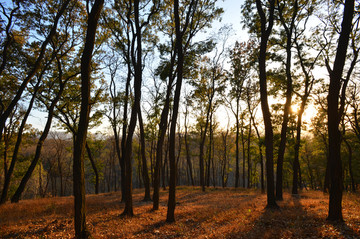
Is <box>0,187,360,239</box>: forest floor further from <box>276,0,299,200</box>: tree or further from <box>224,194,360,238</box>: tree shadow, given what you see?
<box>276,0,299,200</box>: tree

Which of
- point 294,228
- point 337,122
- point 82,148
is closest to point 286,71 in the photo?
point 337,122

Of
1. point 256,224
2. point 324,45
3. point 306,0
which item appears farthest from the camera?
point 324,45

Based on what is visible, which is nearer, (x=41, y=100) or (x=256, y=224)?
(x=256, y=224)

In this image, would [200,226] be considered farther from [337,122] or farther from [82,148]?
[337,122]

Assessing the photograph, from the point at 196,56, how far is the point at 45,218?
14.4m

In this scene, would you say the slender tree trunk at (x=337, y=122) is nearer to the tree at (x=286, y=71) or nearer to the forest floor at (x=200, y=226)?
the forest floor at (x=200, y=226)

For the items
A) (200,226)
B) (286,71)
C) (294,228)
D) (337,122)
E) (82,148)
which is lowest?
(200,226)

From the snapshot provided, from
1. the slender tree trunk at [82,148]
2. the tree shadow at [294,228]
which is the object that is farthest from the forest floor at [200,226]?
the slender tree trunk at [82,148]

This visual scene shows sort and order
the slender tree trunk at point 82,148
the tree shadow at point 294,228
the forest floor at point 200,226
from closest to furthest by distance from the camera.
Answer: the slender tree trunk at point 82,148 → the tree shadow at point 294,228 → the forest floor at point 200,226

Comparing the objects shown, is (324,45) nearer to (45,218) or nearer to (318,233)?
(318,233)

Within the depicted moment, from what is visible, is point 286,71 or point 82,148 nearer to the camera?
point 82,148

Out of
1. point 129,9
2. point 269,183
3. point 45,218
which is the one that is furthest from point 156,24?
point 45,218

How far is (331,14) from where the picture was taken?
1689cm

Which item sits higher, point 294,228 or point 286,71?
point 286,71
